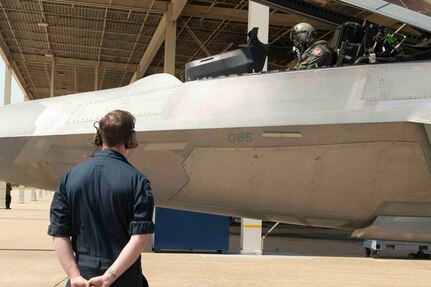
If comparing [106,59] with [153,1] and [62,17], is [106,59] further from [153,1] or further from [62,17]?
[153,1]

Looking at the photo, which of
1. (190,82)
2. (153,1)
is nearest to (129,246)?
(190,82)

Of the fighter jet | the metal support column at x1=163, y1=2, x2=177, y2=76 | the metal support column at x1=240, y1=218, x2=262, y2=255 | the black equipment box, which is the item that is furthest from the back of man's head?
the metal support column at x1=163, y1=2, x2=177, y2=76

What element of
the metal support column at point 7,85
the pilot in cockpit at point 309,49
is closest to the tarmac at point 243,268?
the pilot in cockpit at point 309,49

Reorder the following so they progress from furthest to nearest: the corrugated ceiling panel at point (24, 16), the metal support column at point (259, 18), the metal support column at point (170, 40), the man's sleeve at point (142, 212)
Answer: the corrugated ceiling panel at point (24, 16), the metal support column at point (170, 40), the metal support column at point (259, 18), the man's sleeve at point (142, 212)

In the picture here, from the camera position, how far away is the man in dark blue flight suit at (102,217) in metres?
2.86

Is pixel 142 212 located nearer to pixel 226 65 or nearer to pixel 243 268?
pixel 226 65

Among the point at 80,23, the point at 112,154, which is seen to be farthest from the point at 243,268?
the point at 80,23

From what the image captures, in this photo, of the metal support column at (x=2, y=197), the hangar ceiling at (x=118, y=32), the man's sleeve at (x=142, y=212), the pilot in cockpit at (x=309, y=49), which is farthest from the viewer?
the metal support column at (x=2, y=197)

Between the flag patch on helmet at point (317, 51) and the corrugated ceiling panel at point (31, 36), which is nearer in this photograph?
the flag patch on helmet at point (317, 51)

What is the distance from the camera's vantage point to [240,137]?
180 inches

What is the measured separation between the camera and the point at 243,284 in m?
9.83

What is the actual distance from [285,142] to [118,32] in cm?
2150

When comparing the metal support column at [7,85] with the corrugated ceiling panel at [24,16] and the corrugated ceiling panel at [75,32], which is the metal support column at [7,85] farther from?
the corrugated ceiling panel at [24,16]

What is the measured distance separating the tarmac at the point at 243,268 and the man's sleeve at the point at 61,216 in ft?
22.0
